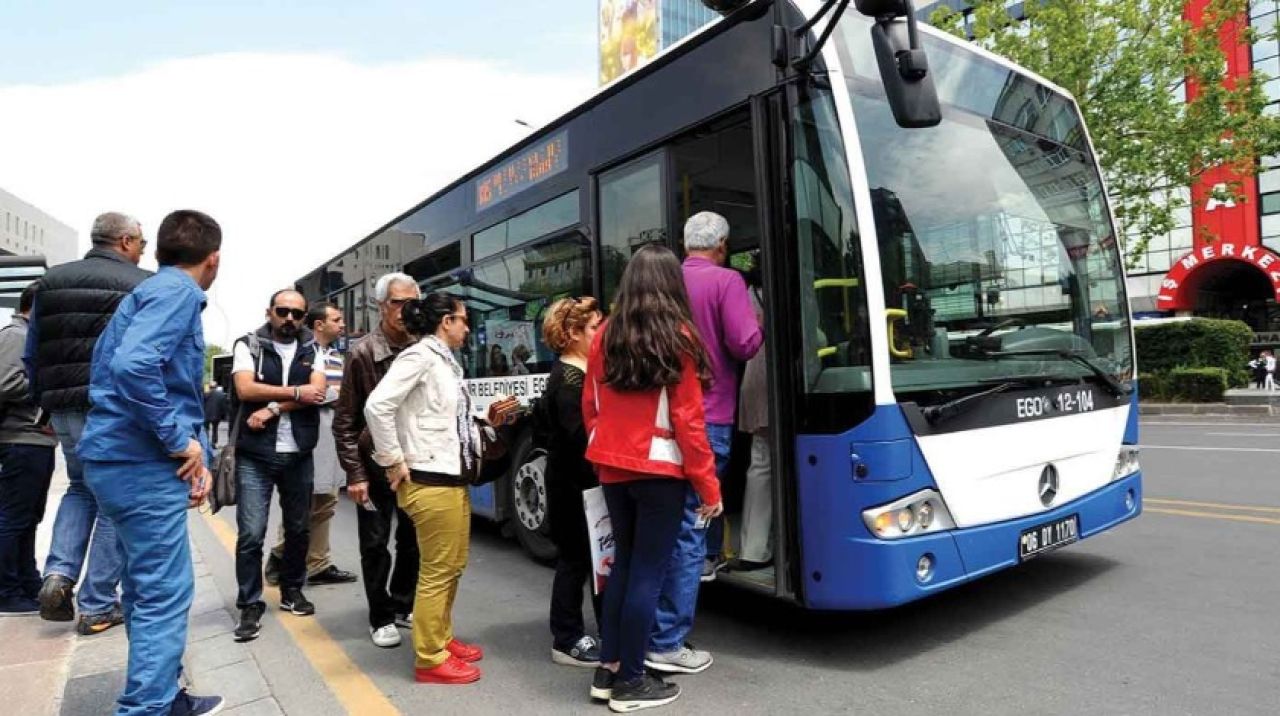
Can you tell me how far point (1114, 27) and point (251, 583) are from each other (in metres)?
21.5

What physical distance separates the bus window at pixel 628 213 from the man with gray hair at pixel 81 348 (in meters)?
2.50

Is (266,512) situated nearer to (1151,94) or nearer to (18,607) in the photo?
(18,607)

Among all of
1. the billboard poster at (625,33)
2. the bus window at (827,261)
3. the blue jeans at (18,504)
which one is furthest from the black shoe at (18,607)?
the billboard poster at (625,33)

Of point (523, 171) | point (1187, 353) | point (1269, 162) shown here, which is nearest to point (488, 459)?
point (523, 171)

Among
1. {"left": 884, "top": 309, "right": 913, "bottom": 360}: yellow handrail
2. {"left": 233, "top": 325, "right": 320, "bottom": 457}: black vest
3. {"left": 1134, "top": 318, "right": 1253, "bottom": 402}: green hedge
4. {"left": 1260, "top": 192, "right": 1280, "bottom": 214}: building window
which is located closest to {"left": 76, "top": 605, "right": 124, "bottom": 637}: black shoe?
{"left": 233, "top": 325, "right": 320, "bottom": 457}: black vest

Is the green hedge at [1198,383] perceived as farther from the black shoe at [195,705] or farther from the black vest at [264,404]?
the black shoe at [195,705]

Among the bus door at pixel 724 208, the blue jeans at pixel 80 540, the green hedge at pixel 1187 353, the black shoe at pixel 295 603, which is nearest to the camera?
the bus door at pixel 724 208

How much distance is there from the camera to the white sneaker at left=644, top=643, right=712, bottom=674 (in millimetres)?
3594

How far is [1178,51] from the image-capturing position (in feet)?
63.6

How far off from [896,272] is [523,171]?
3.48 m

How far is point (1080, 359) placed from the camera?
14.4 ft

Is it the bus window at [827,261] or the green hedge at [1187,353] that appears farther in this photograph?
the green hedge at [1187,353]

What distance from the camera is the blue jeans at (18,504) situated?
494 cm

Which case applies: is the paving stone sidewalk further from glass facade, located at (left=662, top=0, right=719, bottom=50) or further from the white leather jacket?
glass facade, located at (left=662, top=0, right=719, bottom=50)
